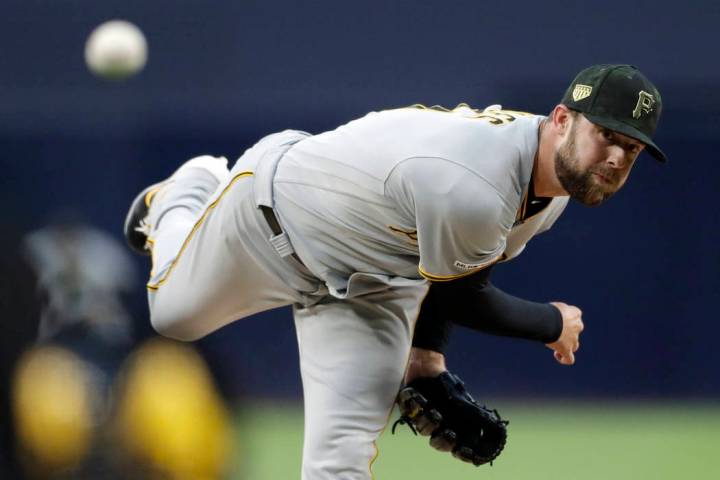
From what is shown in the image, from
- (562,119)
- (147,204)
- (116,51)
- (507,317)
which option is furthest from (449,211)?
(116,51)

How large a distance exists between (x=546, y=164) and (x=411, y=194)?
0.36m

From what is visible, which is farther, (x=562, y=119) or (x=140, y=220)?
(x=140, y=220)

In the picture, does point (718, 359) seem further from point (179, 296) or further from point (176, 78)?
point (179, 296)

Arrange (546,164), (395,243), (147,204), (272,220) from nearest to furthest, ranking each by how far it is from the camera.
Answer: (546,164) → (395,243) → (272,220) → (147,204)

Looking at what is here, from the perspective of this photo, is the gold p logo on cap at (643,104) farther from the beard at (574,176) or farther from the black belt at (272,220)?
the black belt at (272,220)

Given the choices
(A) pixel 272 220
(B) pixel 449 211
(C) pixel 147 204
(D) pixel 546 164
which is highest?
(D) pixel 546 164

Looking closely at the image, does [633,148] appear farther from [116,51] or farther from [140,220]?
[116,51]

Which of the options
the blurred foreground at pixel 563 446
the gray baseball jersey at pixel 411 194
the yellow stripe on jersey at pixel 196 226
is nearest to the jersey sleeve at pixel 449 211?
the gray baseball jersey at pixel 411 194

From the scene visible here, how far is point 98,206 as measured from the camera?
24.2 feet

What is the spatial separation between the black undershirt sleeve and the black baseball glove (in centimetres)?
21

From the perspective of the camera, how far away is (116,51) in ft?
24.1

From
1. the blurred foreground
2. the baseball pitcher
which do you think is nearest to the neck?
the baseball pitcher

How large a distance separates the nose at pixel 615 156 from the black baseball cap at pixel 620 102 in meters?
0.06

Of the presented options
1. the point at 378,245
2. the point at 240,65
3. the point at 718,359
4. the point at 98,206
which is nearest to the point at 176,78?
the point at 240,65
